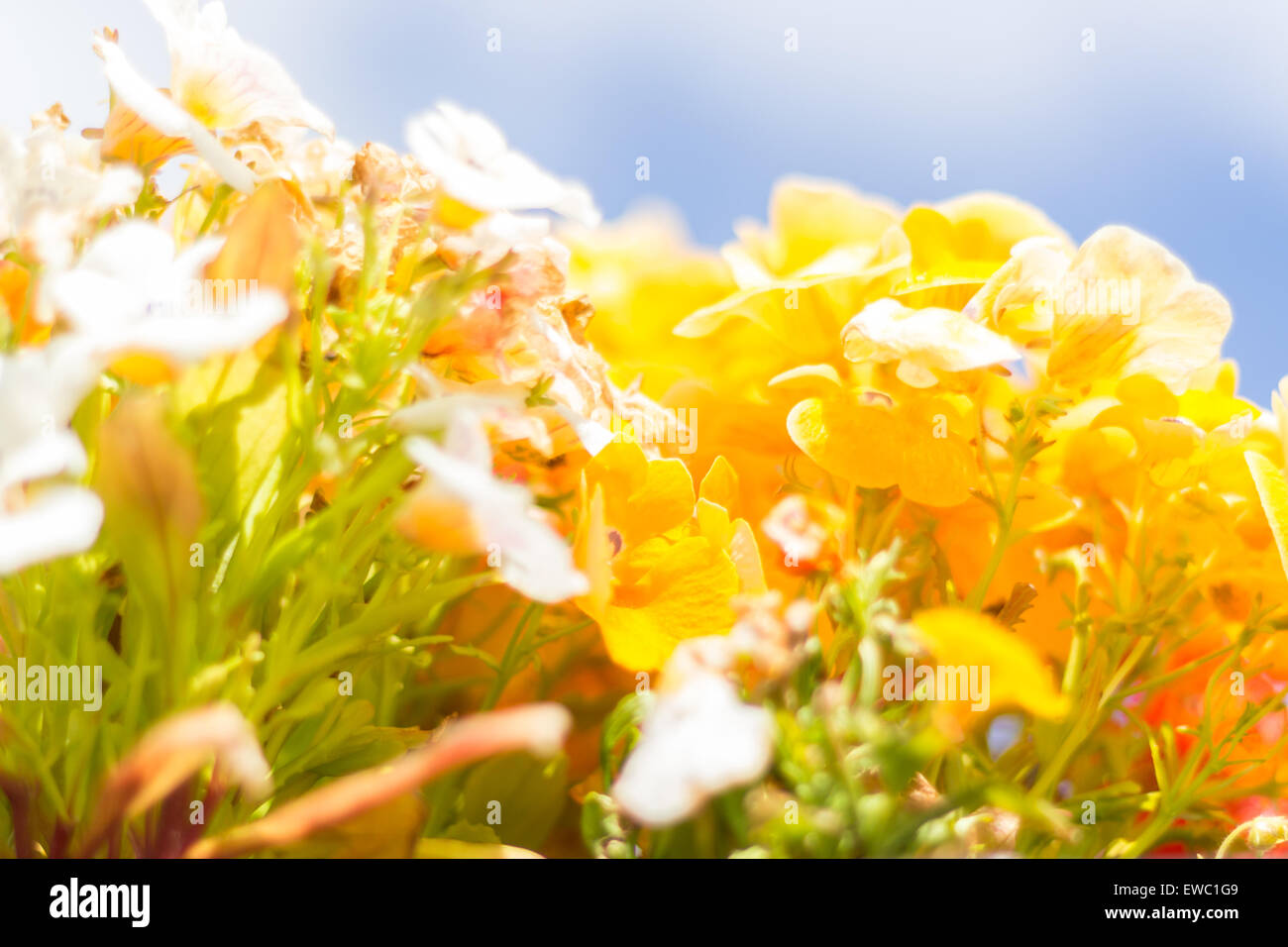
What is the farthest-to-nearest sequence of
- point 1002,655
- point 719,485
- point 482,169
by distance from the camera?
point 719,485, point 482,169, point 1002,655

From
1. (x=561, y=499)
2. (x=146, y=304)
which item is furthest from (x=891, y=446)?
(x=146, y=304)

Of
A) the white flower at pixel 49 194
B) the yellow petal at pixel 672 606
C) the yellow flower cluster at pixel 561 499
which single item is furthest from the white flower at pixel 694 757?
the white flower at pixel 49 194

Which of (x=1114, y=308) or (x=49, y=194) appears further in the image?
(x=1114, y=308)

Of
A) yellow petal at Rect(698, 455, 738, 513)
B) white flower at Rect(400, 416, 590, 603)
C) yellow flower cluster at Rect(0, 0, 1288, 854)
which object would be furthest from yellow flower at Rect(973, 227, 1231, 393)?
white flower at Rect(400, 416, 590, 603)

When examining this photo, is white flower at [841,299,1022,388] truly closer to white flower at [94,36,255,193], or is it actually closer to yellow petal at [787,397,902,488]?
yellow petal at [787,397,902,488]

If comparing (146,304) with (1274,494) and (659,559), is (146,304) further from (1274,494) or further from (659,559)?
(1274,494)
